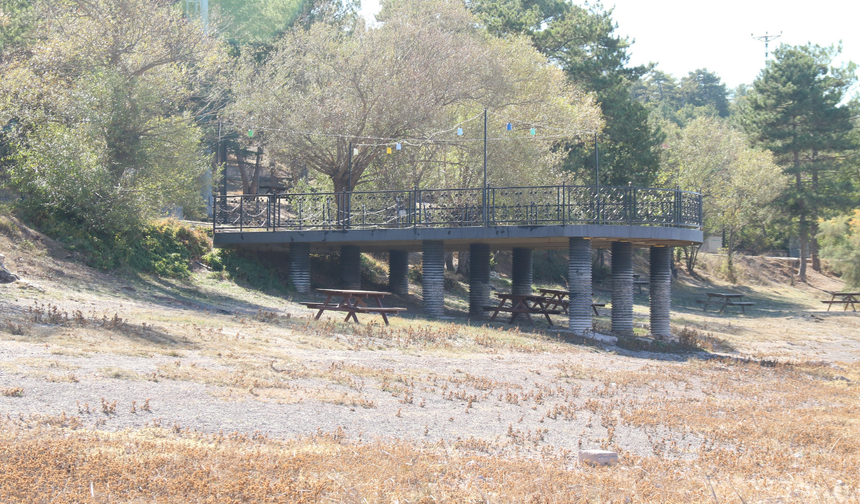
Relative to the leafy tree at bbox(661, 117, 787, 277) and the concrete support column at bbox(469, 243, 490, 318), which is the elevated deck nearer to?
the concrete support column at bbox(469, 243, 490, 318)

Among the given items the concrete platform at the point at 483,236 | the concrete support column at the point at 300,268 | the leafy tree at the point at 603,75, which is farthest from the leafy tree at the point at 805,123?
the concrete support column at the point at 300,268

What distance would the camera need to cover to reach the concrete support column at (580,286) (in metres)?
19.1

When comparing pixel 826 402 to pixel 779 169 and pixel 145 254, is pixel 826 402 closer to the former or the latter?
pixel 145 254

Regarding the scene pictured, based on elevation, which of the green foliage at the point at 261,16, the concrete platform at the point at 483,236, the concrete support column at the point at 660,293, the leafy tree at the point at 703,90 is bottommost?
the concrete support column at the point at 660,293

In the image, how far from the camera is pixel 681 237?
19156mm

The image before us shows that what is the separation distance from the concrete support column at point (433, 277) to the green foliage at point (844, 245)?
102ft

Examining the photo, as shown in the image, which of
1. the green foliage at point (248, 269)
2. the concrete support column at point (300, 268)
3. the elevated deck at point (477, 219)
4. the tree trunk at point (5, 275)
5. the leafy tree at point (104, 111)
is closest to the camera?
the tree trunk at point (5, 275)

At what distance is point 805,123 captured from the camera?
49156 millimetres

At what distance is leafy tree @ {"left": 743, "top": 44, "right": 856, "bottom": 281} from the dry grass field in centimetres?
3580

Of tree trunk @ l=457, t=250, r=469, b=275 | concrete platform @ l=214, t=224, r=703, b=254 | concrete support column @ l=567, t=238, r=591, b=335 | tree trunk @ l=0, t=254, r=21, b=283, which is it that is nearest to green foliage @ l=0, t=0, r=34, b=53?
concrete platform @ l=214, t=224, r=703, b=254

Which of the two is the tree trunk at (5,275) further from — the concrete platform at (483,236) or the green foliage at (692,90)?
the green foliage at (692,90)

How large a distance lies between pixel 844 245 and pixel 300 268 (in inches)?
1333

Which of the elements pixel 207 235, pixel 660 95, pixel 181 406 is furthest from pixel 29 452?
pixel 660 95

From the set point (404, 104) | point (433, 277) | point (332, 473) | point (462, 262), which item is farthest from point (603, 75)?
point (332, 473)
